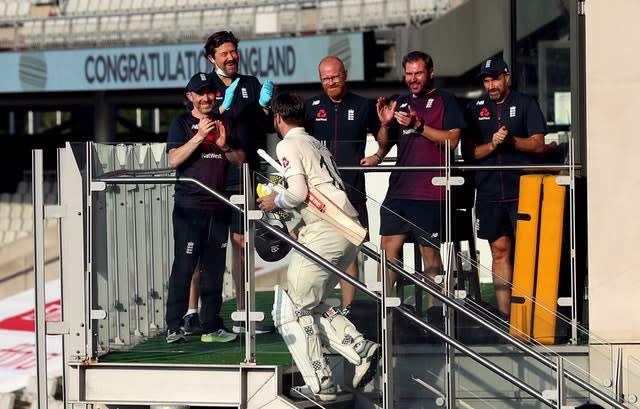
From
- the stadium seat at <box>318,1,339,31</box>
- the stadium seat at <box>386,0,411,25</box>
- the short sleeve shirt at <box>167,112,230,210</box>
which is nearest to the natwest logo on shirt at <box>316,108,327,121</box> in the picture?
the short sleeve shirt at <box>167,112,230,210</box>

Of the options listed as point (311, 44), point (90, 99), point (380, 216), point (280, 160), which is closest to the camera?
point (280, 160)

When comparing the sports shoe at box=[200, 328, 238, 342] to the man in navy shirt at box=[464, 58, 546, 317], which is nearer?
the sports shoe at box=[200, 328, 238, 342]

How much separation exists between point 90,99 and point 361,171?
52.9ft

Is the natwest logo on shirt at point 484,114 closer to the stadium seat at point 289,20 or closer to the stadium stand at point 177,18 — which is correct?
the stadium stand at point 177,18

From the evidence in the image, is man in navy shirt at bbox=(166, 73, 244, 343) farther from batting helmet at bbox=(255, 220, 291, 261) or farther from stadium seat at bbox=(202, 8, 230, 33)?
stadium seat at bbox=(202, 8, 230, 33)

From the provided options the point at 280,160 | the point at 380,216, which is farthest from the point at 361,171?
the point at 280,160

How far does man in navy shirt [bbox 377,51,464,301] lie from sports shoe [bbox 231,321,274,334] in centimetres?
82

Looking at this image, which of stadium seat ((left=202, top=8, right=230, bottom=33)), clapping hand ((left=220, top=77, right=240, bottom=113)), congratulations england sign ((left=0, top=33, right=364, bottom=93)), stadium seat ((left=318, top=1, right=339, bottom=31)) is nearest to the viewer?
clapping hand ((left=220, top=77, right=240, bottom=113))

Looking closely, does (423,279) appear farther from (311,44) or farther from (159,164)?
(311,44)

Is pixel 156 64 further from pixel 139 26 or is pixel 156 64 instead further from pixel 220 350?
pixel 220 350

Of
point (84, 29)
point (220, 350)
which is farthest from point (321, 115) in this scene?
point (84, 29)

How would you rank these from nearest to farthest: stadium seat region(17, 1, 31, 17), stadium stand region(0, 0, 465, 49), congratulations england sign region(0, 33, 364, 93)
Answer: congratulations england sign region(0, 33, 364, 93) → stadium stand region(0, 0, 465, 49) → stadium seat region(17, 1, 31, 17)

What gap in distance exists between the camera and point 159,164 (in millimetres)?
8078

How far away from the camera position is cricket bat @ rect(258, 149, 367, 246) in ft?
24.0
